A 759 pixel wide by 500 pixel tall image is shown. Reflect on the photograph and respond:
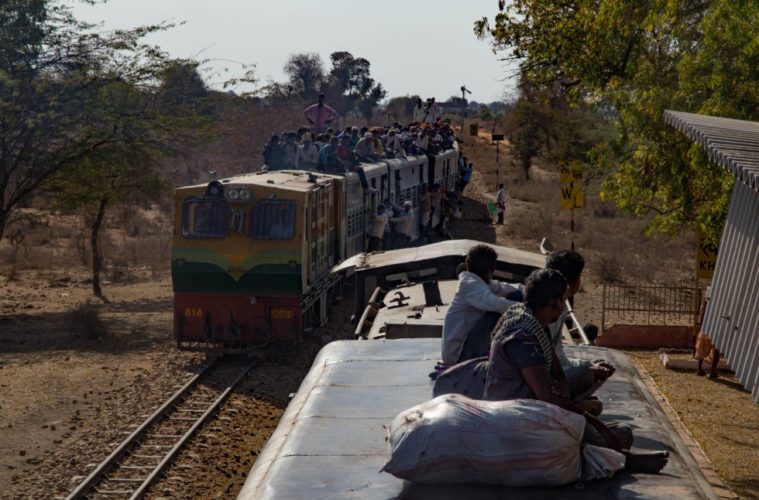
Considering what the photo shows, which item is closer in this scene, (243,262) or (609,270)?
(243,262)

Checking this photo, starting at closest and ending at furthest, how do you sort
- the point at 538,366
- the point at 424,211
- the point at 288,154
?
1. the point at 538,366
2. the point at 288,154
3. the point at 424,211

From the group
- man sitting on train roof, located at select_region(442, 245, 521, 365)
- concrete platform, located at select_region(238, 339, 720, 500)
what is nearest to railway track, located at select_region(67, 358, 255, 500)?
concrete platform, located at select_region(238, 339, 720, 500)

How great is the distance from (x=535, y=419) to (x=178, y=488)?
7.04 m

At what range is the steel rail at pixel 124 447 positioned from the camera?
10.6m

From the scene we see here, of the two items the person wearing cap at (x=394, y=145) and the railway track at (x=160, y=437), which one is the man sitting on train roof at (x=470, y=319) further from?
the person wearing cap at (x=394, y=145)

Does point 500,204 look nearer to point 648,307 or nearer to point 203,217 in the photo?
point 648,307

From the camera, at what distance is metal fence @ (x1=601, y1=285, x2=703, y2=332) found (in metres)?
19.9

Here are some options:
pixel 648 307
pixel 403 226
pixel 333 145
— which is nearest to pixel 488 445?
pixel 333 145

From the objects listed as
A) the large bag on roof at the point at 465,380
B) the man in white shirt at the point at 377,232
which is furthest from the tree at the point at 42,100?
the large bag on roof at the point at 465,380

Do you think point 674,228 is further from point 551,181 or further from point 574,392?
point 551,181

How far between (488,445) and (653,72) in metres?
11.1

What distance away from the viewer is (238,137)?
4450 cm

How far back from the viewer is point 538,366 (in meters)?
5.04

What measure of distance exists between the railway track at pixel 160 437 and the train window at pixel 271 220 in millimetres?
2010
